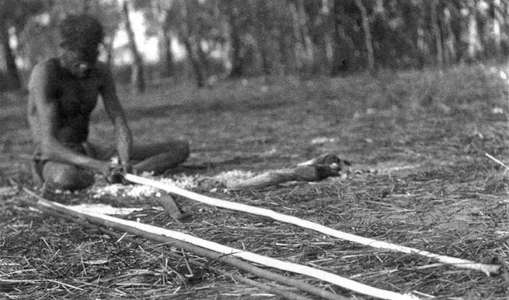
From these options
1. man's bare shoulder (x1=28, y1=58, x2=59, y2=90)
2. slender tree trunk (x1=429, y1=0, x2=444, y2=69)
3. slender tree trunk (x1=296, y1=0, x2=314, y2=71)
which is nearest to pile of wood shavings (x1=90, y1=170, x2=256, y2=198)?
man's bare shoulder (x1=28, y1=58, x2=59, y2=90)

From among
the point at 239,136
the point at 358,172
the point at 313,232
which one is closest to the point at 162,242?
the point at 313,232

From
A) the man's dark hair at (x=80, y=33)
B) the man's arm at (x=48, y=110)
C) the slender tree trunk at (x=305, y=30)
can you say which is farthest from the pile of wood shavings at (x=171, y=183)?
the slender tree trunk at (x=305, y=30)

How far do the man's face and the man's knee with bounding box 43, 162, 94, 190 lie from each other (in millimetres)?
633

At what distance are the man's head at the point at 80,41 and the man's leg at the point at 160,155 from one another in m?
0.81

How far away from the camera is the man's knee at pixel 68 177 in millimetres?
4602

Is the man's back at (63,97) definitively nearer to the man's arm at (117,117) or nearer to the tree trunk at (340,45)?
the man's arm at (117,117)

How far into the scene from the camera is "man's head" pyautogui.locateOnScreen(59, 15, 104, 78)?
14.5ft

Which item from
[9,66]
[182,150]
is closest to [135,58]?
[9,66]

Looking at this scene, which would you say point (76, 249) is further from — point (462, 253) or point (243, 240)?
point (462, 253)

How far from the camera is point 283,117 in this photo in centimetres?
945

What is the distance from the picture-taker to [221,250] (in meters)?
2.66

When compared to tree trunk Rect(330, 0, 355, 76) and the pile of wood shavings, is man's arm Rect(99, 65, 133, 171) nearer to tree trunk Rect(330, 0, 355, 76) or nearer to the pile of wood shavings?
the pile of wood shavings

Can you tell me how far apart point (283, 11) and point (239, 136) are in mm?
15675

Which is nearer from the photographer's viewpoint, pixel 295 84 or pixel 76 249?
pixel 76 249
